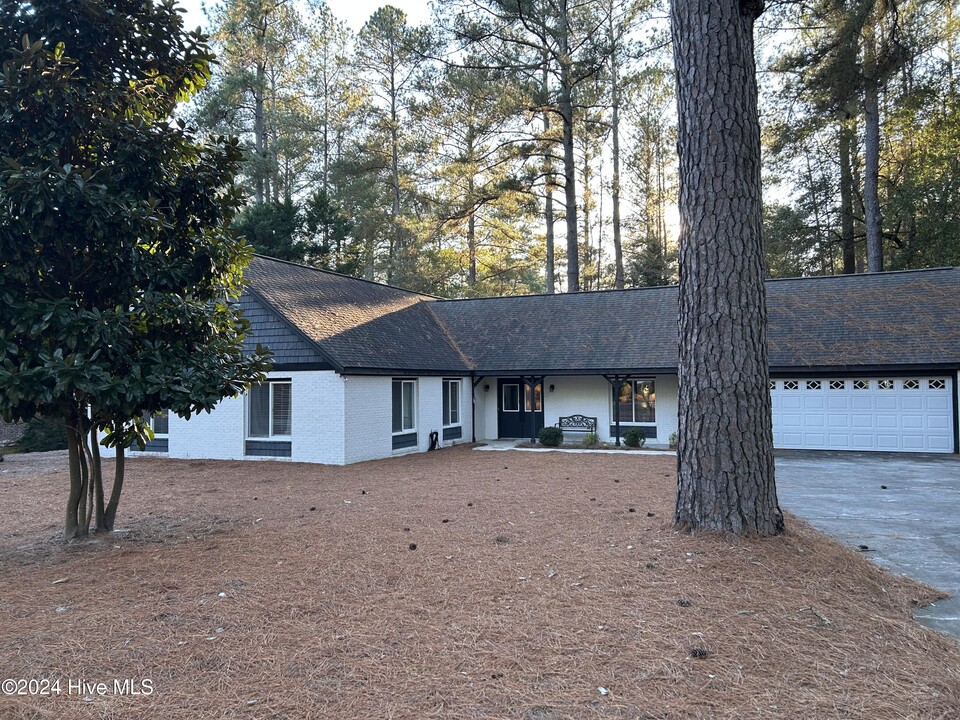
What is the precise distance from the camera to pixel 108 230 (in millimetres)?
5914

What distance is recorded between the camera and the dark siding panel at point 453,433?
17.4 m

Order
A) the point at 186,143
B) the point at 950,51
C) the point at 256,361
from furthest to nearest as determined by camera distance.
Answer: the point at 950,51 < the point at 256,361 < the point at 186,143

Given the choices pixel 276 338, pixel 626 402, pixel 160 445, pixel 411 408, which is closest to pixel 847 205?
pixel 626 402

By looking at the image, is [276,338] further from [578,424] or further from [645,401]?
[645,401]

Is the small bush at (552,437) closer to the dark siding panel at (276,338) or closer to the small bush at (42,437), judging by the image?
the dark siding panel at (276,338)

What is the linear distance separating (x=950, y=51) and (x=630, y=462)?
1935cm

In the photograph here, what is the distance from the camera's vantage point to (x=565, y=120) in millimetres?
23328

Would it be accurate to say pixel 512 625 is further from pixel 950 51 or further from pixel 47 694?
pixel 950 51

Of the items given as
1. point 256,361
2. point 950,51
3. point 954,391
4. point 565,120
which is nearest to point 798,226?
point 950,51

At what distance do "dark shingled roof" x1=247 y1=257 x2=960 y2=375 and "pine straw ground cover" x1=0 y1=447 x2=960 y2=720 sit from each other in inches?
290

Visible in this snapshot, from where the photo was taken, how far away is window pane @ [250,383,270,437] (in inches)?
554

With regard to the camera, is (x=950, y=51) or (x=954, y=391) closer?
(x=954, y=391)

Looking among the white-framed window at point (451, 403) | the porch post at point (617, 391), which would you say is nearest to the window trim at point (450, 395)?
the white-framed window at point (451, 403)

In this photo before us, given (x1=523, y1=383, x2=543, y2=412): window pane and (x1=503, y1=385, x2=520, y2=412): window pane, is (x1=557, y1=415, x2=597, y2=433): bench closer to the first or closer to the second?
(x1=523, y1=383, x2=543, y2=412): window pane
